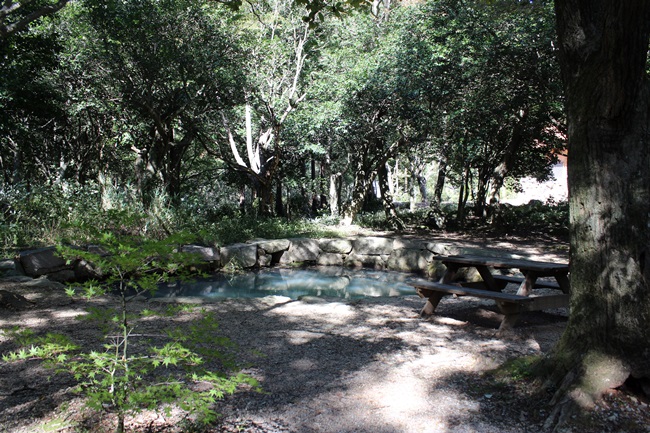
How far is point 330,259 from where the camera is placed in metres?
11.8

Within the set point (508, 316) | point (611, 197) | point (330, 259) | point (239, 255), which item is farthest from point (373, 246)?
point (611, 197)

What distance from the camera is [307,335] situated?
462 cm

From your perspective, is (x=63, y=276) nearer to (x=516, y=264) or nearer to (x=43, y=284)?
(x=43, y=284)

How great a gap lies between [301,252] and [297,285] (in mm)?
2295

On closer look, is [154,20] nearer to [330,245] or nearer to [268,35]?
[268,35]

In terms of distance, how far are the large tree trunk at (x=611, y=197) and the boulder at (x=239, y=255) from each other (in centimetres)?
817

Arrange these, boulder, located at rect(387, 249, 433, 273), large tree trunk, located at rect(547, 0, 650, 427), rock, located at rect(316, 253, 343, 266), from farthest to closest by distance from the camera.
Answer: rock, located at rect(316, 253, 343, 266), boulder, located at rect(387, 249, 433, 273), large tree trunk, located at rect(547, 0, 650, 427)

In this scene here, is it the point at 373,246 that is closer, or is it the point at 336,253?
the point at 373,246

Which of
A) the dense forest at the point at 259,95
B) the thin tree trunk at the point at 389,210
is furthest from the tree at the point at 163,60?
the thin tree trunk at the point at 389,210

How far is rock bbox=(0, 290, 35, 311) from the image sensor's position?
16.6 ft

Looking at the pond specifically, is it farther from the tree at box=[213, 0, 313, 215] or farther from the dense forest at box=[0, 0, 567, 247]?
the tree at box=[213, 0, 313, 215]

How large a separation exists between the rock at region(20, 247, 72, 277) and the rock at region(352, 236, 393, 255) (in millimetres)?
6275

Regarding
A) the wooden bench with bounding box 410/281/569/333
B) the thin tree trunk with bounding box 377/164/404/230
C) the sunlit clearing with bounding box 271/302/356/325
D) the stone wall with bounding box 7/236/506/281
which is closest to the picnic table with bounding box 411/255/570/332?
the wooden bench with bounding box 410/281/569/333

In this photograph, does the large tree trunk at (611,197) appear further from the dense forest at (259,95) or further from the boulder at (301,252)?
the boulder at (301,252)
